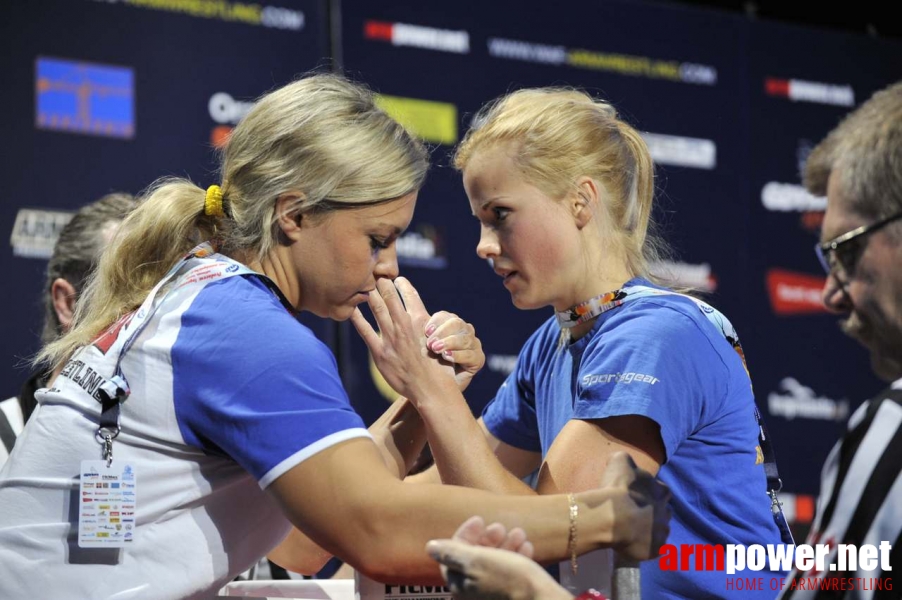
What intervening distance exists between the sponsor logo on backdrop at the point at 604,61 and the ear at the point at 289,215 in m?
2.57

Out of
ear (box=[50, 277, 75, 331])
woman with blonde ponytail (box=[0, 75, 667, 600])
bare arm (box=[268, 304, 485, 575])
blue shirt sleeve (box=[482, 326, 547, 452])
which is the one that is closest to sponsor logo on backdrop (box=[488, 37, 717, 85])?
ear (box=[50, 277, 75, 331])

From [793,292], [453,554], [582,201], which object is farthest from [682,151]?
[453,554]

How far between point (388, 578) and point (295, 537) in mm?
778

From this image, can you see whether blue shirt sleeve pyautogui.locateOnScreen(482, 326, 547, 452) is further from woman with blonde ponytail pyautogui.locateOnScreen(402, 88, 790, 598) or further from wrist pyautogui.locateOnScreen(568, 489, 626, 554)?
wrist pyautogui.locateOnScreen(568, 489, 626, 554)

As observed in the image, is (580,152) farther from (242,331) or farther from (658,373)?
(242,331)

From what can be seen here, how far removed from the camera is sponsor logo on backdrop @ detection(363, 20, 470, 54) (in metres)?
4.00

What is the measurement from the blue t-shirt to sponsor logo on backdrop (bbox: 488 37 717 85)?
8.02ft

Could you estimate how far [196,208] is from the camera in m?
1.82

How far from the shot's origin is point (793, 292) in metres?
4.51

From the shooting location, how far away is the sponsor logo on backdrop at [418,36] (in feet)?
13.1

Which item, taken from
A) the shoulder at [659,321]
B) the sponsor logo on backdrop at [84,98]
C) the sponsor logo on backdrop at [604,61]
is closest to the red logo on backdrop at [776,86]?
the sponsor logo on backdrop at [604,61]

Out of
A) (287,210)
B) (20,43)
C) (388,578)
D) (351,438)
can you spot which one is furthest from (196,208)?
(20,43)

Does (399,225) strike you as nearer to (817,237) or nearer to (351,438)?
(351,438)

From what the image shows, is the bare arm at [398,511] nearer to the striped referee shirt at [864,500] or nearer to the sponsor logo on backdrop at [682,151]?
the striped referee shirt at [864,500]
